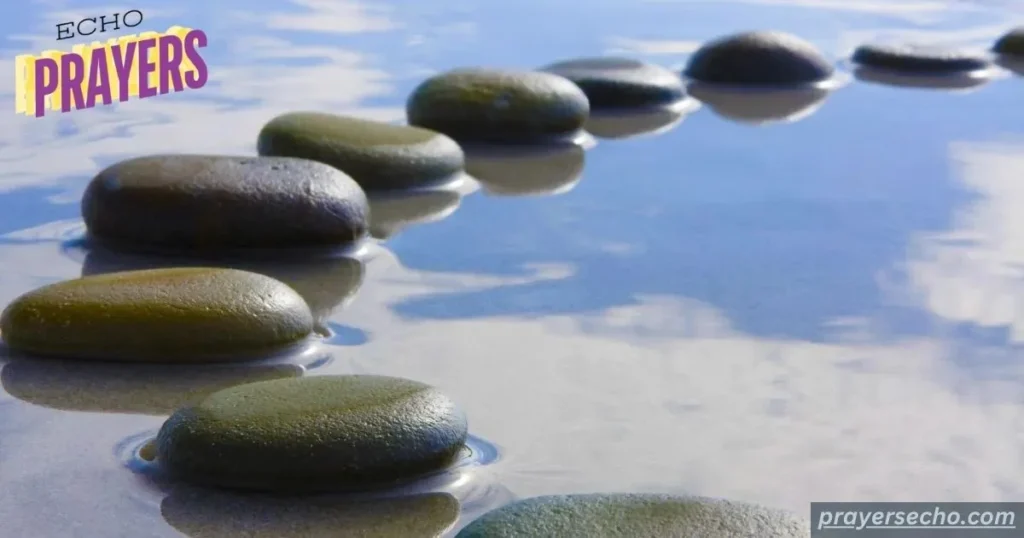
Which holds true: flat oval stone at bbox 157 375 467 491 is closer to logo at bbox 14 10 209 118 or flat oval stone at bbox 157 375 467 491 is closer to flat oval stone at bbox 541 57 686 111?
logo at bbox 14 10 209 118

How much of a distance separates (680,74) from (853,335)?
129 inches

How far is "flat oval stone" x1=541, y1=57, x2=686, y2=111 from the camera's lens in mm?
5930

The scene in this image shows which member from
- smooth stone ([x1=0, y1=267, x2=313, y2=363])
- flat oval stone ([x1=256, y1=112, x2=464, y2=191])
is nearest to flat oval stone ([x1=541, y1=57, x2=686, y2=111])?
flat oval stone ([x1=256, y1=112, x2=464, y2=191])

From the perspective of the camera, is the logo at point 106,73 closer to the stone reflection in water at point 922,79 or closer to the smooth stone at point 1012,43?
the stone reflection in water at point 922,79

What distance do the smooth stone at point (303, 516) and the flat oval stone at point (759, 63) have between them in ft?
13.5

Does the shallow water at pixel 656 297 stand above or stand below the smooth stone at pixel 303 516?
above

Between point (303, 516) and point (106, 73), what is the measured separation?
12.8 feet

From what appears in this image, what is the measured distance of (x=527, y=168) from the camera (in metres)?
5.08

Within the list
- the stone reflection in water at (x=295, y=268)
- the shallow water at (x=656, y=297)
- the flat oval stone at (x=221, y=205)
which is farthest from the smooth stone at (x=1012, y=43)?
the stone reflection in water at (x=295, y=268)

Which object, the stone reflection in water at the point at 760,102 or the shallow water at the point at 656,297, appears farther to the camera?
the stone reflection in water at the point at 760,102

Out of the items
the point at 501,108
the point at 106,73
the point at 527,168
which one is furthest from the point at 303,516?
the point at 106,73

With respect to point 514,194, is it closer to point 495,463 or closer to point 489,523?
point 495,463

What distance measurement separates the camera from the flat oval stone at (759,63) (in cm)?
649

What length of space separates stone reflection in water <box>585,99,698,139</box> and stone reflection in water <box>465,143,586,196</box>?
267 mm
